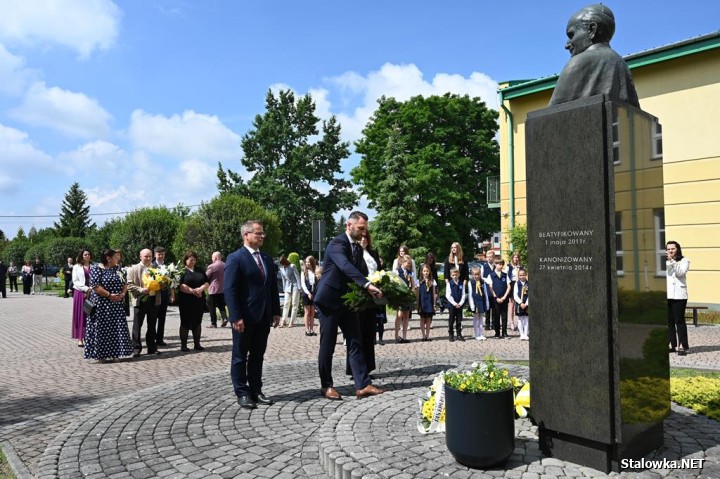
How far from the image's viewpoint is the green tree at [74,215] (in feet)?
244

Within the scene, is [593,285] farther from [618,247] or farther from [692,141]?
[692,141]

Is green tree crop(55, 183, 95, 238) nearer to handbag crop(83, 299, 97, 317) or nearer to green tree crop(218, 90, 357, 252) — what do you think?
green tree crop(218, 90, 357, 252)

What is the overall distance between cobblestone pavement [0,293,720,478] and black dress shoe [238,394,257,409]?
11 cm

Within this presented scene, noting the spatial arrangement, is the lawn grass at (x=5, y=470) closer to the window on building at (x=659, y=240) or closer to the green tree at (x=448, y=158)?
the window on building at (x=659, y=240)

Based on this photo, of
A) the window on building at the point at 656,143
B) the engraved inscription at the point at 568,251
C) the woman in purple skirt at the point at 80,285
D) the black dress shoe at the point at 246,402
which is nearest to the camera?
the engraved inscription at the point at 568,251

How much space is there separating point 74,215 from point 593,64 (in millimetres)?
86621

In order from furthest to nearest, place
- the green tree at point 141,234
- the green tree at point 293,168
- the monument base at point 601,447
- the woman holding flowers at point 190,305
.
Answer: the green tree at point 293,168 < the green tree at point 141,234 < the woman holding flowers at point 190,305 < the monument base at point 601,447

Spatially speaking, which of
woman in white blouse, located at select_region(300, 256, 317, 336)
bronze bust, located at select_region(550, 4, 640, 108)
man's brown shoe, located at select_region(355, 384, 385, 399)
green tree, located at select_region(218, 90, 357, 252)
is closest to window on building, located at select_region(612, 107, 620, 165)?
bronze bust, located at select_region(550, 4, 640, 108)

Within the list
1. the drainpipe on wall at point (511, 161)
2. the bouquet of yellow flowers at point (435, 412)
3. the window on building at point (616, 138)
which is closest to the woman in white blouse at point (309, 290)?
the bouquet of yellow flowers at point (435, 412)

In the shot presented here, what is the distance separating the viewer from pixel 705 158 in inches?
698

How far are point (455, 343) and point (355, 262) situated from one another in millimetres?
5725

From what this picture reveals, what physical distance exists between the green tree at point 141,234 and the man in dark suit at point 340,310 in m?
26.2

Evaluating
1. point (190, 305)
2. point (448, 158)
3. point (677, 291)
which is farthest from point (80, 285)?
point (448, 158)

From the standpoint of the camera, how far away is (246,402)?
6.12m
